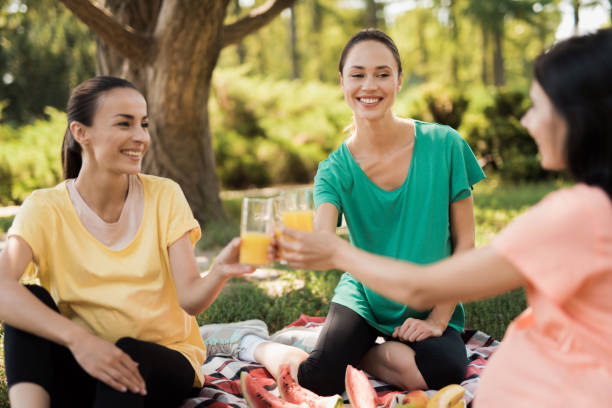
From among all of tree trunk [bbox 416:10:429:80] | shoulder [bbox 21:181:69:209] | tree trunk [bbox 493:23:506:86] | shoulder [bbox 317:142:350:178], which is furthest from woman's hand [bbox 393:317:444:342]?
tree trunk [bbox 416:10:429:80]

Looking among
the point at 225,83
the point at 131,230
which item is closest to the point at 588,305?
the point at 131,230

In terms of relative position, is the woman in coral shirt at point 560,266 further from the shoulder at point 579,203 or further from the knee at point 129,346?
the knee at point 129,346

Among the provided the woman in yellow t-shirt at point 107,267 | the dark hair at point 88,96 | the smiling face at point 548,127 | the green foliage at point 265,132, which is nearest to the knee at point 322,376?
the woman in yellow t-shirt at point 107,267

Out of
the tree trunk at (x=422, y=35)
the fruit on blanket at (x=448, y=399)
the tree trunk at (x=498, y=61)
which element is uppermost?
the tree trunk at (x=422, y=35)

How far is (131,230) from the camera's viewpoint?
8.26ft

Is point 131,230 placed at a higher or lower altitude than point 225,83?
lower

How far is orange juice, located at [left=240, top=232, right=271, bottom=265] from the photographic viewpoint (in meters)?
2.05

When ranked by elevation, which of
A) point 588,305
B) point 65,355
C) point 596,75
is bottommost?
point 65,355

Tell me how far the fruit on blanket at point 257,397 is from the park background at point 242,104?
1.22 meters

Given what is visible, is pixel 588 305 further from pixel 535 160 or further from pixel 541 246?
pixel 535 160

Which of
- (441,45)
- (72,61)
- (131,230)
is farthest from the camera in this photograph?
(441,45)

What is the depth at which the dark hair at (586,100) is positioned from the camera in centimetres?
140

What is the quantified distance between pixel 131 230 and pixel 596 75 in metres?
1.89

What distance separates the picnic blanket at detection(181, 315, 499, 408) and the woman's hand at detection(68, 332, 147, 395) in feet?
2.09
